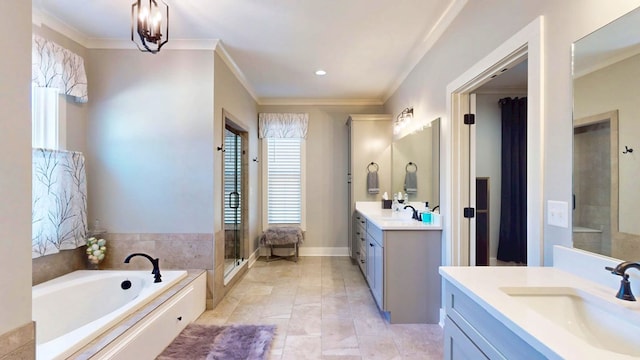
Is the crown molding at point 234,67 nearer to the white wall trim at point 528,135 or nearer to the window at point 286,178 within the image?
the window at point 286,178

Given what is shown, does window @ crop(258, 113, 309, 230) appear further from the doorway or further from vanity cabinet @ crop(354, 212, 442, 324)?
vanity cabinet @ crop(354, 212, 442, 324)

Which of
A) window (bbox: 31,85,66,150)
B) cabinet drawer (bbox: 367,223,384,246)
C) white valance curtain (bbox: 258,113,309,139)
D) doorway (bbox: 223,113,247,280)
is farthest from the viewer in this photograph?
A: white valance curtain (bbox: 258,113,309,139)

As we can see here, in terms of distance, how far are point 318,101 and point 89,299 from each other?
4031 millimetres

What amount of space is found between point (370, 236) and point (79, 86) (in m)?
3.24

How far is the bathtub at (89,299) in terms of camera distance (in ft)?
6.65

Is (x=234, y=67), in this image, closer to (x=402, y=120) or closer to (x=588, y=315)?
(x=402, y=120)

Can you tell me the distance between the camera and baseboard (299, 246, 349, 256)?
519 cm

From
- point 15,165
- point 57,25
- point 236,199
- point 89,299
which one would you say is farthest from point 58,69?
point 236,199

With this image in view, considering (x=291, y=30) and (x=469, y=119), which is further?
(x=291, y=30)

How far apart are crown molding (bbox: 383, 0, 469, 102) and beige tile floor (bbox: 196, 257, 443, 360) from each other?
2.60m

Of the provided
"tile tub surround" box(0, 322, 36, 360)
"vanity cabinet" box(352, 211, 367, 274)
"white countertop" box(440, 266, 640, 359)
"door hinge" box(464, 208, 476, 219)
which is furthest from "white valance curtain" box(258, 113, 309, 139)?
"tile tub surround" box(0, 322, 36, 360)

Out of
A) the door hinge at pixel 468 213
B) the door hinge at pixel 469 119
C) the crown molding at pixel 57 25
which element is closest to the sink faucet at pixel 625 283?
the door hinge at pixel 468 213

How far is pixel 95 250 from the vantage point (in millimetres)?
2830

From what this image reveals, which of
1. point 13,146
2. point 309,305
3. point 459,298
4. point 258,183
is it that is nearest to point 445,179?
point 459,298
